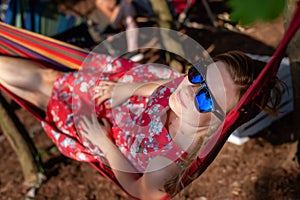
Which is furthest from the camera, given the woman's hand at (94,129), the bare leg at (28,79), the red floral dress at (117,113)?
the bare leg at (28,79)

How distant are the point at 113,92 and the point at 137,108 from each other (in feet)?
0.55

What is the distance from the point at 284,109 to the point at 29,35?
4.68 feet

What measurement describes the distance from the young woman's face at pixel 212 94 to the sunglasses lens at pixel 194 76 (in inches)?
0.6

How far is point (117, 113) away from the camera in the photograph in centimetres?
215

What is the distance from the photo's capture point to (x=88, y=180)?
2.56 meters

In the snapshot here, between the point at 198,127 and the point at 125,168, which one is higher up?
the point at 198,127

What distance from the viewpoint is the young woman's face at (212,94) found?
5.10ft

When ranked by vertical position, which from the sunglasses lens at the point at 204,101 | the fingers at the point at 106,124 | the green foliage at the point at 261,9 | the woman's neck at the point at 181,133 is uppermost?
the green foliage at the point at 261,9

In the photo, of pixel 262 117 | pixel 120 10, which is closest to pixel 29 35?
pixel 262 117

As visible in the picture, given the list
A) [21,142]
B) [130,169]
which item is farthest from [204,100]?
[21,142]

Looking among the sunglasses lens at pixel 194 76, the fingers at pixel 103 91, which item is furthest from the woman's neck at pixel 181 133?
the fingers at pixel 103 91

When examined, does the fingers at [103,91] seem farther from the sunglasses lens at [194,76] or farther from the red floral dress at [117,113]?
the sunglasses lens at [194,76]

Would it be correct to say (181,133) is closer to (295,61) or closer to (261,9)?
(295,61)

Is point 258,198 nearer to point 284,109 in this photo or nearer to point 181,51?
point 284,109
